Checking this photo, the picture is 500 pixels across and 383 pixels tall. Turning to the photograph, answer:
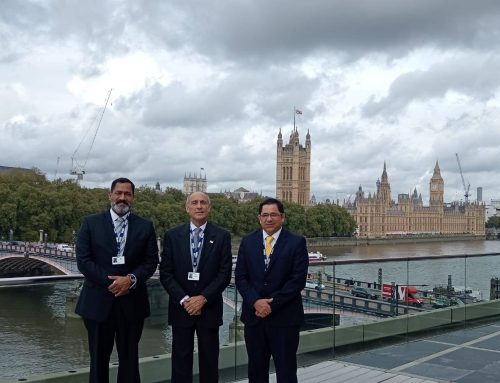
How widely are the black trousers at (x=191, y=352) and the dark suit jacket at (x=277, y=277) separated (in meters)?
0.30

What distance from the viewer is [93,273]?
412 centimetres

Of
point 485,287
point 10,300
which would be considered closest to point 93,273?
point 10,300

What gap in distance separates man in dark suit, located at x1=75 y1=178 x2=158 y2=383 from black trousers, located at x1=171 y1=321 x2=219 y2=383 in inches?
10.5

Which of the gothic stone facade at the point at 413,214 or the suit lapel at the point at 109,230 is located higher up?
the gothic stone facade at the point at 413,214

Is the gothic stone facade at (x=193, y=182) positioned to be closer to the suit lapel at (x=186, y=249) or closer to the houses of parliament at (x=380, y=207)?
the houses of parliament at (x=380, y=207)

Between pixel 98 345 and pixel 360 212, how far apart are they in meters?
126

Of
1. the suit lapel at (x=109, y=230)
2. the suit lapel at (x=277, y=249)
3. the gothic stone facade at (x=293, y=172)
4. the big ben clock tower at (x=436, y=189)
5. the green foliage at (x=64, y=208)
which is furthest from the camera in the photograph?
the big ben clock tower at (x=436, y=189)

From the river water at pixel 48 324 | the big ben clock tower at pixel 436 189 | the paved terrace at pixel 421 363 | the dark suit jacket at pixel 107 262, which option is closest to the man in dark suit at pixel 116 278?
the dark suit jacket at pixel 107 262

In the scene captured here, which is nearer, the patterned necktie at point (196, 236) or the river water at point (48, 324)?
the patterned necktie at point (196, 236)

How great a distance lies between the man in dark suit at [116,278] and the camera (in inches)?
164

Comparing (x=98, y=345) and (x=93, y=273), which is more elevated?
(x=93, y=273)

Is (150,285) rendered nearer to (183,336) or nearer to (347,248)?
(183,336)

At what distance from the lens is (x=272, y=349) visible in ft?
14.9

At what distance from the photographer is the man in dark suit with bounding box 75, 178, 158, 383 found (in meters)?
4.18
